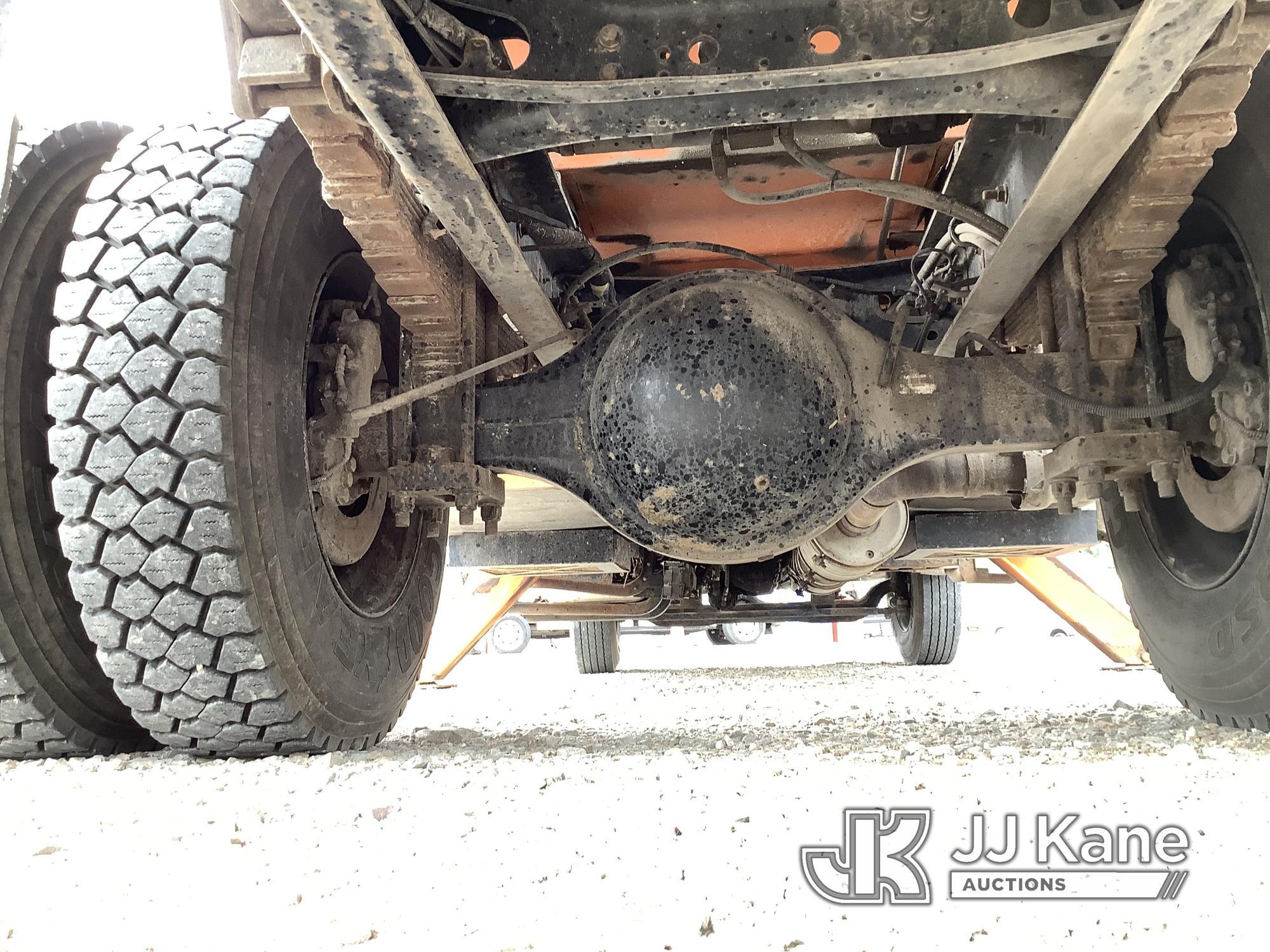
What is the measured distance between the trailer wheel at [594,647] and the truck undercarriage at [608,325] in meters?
3.40

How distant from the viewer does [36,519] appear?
58.6 inches

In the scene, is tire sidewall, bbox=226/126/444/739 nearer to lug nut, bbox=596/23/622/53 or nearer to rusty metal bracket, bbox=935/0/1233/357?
lug nut, bbox=596/23/622/53

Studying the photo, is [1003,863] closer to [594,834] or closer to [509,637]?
[594,834]

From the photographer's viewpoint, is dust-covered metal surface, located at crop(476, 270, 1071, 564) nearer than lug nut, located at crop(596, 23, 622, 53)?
No

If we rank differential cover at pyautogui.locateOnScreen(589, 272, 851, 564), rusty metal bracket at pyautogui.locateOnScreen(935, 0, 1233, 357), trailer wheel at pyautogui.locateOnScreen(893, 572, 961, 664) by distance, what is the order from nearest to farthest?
1. rusty metal bracket at pyautogui.locateOnScreen(935, 0, 1233, 357)
2. differential cover at pyautogui.locateOnScreen(589, 272, 851, 564)
3. trailer wheel at pyautogui.locateOnScreen(893, 572, 961, 664)

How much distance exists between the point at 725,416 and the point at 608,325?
35cm

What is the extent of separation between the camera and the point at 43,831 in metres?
1.01

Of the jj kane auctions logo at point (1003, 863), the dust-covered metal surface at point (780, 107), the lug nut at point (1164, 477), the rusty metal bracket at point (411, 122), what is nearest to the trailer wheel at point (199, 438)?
the rusty metal bracket at point (411, 122)

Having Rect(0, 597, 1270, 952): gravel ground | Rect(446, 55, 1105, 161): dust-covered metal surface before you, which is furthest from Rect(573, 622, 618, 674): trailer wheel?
Rect(446, 55, 1105, 161): dust-covered metal surface

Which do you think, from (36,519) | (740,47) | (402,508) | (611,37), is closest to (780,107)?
(740,47)

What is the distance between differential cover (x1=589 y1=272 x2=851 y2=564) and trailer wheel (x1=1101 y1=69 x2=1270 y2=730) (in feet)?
2.03

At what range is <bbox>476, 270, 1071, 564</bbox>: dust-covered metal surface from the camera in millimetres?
1365

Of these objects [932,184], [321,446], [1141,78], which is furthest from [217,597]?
[932,184]

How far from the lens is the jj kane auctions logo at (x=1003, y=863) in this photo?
2.36ft
